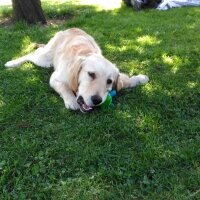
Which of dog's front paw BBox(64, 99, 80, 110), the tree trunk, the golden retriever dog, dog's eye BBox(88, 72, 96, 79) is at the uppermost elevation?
dog's eye BBox(88, 72, 96, 79)

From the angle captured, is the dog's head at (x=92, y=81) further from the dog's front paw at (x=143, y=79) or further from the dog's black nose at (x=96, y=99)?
the dog's front paw at (x=143, y=79)

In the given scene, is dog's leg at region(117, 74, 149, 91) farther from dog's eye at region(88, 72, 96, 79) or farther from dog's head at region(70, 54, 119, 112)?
dog's eye at region(88, 72, 96, 79)

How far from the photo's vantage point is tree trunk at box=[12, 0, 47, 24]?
33.2 feet

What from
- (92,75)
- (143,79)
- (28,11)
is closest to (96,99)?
(92,75)

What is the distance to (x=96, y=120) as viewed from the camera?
5.29 meters

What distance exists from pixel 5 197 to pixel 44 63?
11.9ft

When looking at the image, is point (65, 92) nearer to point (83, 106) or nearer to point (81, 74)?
point (81, 74)

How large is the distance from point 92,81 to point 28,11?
5.41 metres

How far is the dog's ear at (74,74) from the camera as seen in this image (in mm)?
5676

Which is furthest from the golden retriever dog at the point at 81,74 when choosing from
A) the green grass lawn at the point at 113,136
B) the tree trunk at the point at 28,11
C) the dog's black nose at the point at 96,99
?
the tree trunk at the point at 28,11

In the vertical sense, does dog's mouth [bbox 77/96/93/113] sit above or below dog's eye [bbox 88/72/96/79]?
below

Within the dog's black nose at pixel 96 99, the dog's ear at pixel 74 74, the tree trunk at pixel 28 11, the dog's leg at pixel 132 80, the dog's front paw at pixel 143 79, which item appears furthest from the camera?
the tree trunk at pixel 28 11

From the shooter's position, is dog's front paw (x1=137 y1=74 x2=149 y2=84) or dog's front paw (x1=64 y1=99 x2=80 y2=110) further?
dog's front paw (x1=137 y1=74 x2=149 y2=84)

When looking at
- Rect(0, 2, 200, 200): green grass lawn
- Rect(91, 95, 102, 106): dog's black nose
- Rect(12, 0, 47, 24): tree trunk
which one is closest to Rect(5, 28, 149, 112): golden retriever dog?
Rect(91, 95, 102, 106): dog's black nose
